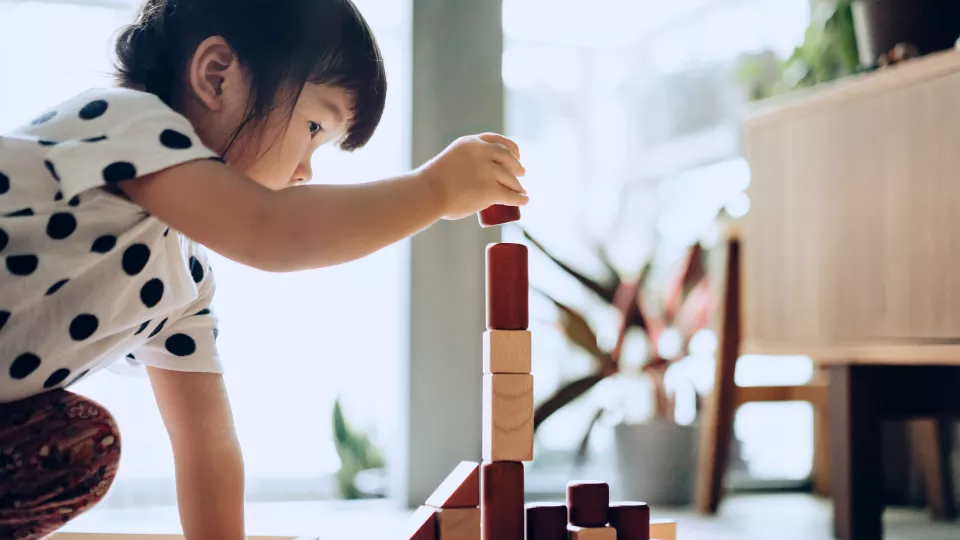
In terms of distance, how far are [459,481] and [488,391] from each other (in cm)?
9

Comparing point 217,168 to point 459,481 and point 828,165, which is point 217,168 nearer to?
point 459,481

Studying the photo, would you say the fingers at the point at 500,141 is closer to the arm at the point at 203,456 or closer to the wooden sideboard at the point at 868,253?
the arm at the point at 203,456

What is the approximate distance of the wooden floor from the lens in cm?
118

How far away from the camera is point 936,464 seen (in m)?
1.41

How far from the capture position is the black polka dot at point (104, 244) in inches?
27.2

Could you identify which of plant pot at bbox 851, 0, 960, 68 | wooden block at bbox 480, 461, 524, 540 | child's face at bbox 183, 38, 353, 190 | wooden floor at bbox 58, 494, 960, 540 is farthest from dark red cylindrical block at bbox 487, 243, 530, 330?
plant pot at bbox 851, 0, 960, 68

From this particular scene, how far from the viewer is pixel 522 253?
648 millimetres

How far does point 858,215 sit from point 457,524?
764 millimetres

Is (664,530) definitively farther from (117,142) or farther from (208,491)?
(117,142)

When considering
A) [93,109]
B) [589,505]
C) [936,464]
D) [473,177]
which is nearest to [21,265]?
[93,109]

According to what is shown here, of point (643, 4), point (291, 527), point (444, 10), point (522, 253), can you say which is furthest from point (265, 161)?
point (643, 4)

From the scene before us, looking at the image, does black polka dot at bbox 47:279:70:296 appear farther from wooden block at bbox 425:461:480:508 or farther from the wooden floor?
the wooden floor

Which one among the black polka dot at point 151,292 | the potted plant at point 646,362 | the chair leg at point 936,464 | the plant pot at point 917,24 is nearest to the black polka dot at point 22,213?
the black polka dot at point 151,292

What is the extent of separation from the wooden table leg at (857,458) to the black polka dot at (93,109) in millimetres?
911
